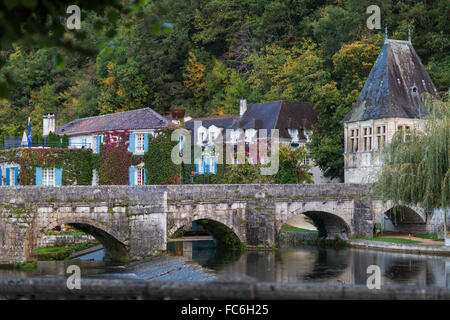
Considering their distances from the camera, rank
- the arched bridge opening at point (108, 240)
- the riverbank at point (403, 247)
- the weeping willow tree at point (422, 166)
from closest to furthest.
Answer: the arched bridge opening at point (108, 240) < the weeping willow tree at point (422, 166) < the riverbank at point (403, 247)

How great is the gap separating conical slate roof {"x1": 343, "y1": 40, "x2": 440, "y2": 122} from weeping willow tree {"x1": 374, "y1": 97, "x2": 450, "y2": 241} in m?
7.91

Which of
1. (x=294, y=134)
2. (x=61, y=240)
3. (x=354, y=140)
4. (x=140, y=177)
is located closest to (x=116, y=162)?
(x=140, y=177)

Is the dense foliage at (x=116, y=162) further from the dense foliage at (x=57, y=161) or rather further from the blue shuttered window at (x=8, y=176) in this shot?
the blue shuttered window at (x=8, y=176)

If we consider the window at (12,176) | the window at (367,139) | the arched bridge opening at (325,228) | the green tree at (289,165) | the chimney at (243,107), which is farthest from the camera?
the chimney at (243,107)

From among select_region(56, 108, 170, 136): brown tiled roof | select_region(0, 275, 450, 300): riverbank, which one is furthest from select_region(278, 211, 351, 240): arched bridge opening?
select_region(0, 275, 450, 300): riverbank

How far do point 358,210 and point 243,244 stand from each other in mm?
6502

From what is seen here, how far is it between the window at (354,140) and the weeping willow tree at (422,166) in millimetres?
9104

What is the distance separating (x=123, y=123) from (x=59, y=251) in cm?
1104

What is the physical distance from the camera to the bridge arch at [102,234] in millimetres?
26500

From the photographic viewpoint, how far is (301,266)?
1072 inches

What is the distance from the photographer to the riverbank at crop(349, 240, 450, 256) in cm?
2942

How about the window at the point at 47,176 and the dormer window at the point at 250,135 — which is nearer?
the window at the point at 47,176

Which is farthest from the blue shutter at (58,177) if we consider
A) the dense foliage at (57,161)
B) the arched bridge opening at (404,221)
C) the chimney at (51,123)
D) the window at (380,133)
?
the window at (380,133)

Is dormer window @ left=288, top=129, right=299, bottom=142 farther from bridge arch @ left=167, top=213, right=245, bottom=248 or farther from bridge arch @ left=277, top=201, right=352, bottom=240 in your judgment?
bridge arch @ left=167, top=213, right=245, bottom=248
